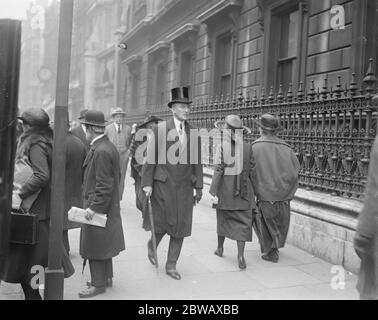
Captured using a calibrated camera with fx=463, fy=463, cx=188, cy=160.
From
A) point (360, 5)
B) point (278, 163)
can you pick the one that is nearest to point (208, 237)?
point (278, 163)

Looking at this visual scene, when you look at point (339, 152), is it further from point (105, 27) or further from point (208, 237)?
point (105, 27)

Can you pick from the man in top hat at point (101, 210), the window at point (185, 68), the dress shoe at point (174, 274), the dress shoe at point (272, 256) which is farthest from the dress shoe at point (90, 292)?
the window at point (185, 68)

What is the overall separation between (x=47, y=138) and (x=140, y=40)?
22.4 meters

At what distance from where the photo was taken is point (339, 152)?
650 cm

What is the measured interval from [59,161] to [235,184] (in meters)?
2.63

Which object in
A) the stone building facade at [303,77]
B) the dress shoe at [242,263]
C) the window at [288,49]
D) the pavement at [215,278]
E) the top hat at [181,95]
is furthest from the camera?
the window at [288,49]

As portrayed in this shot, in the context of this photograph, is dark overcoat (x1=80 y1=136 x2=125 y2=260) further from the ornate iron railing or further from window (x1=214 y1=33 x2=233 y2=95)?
window (x1=214 y1=33 x2=233 y2=95)

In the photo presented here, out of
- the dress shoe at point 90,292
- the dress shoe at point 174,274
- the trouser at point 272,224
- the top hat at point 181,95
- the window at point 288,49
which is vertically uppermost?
the window at point 288,49

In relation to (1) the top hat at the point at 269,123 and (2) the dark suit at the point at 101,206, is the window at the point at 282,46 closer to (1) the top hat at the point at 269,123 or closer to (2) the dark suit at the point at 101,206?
(1) the top hat at the point at 269,123

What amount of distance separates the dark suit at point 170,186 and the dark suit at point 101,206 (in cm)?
69

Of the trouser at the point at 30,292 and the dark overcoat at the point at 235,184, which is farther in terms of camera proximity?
the dark overcoat at the point at 235,184

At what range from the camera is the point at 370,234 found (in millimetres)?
2750

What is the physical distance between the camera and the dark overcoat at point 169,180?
5379mm
